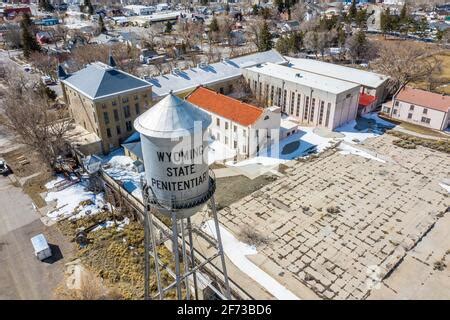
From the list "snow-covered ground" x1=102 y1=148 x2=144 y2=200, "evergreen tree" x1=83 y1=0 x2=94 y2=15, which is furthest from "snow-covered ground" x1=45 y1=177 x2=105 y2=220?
"evergreen tree" x1=83 y1=0 x2=94 y2=15

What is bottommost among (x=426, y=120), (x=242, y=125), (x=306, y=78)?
(x=426, y=120)

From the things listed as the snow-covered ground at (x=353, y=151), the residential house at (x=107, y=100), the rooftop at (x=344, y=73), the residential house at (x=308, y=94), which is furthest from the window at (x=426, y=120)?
the residential house at (x=107, y=100)

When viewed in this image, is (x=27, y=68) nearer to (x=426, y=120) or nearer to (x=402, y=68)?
(x=402, y=68)

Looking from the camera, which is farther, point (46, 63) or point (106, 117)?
point (46, 63)

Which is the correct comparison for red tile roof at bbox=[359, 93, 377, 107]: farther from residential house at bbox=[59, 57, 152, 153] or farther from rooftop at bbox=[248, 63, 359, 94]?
residential house at bbox=[59, 57, 152, 153]

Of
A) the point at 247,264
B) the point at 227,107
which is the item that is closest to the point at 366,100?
the point at 227,107

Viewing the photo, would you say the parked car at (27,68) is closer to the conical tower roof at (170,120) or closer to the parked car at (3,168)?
the parked car at (3,168)

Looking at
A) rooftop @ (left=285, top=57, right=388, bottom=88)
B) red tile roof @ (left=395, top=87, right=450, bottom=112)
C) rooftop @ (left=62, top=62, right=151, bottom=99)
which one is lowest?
red tile roof @ (left=395, top=87, right=450, bottom=112)
